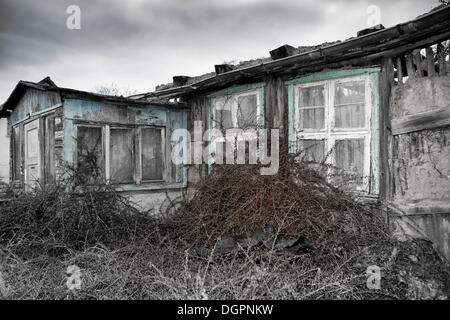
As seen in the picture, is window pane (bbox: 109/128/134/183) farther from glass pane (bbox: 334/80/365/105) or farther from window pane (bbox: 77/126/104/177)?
glass pane (bbox: 334/80/365/105)

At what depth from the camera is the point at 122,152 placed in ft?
20.8

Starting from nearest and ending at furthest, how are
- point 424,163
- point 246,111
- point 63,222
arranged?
point 424,163
point 63,222
point 246,111

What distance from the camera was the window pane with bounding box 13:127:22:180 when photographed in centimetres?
762

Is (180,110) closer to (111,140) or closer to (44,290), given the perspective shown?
(111,140)

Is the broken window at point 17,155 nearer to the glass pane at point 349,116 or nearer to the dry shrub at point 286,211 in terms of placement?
the dry shrub at point 286,211

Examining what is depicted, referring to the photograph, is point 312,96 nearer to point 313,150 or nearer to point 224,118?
point 313,150

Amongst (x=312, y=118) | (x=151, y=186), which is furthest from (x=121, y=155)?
(x=312, y=118)

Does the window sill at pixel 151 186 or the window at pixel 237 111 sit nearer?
the window at pixel 237 111

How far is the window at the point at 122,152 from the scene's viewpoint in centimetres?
582

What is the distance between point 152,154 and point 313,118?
3651 millimetres

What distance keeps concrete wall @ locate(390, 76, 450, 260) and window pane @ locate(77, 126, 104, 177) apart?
530cm

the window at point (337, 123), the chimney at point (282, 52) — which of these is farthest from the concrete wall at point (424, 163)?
the chimney at point (282, 52)
